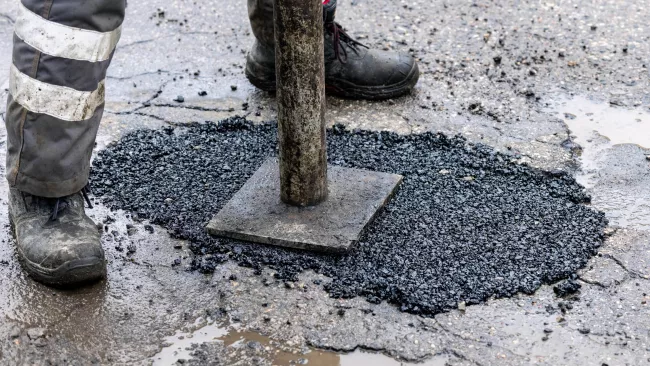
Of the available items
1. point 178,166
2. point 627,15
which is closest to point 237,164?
point 178,166

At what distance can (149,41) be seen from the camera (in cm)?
426

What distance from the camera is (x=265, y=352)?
2172 mm

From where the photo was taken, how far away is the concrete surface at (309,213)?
256 centimetres

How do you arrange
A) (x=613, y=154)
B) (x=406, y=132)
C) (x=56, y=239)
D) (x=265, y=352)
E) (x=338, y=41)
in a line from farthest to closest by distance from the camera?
(x=338, y=41)
(x=406, y=132)
(x=613, y=154)
(x=56, y=239)
(x=265, y=352)

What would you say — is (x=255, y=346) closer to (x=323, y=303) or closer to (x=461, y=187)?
(x=323, y=303)

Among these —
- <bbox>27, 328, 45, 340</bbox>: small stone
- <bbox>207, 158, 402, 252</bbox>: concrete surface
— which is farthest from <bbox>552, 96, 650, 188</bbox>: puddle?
<bbox>27, 328, 45, 340</bbox>: small stone

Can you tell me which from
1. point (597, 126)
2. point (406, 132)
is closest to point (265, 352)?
point (406, 132)

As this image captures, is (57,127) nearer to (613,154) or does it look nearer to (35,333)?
(35,333)

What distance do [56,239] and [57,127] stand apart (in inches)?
13.4

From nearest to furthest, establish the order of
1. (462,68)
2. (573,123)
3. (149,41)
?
1. (573,123)
2. (462,68)
3. (149,41)

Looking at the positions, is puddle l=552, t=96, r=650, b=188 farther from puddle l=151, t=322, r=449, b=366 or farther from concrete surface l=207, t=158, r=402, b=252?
puddle l=151, t=322, r=449, b=366

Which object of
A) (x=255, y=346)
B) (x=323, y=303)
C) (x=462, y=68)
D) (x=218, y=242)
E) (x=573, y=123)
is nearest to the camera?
(x=255, y=346)

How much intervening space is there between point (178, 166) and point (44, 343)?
102 centimetres

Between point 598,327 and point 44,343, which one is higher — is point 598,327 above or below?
above
